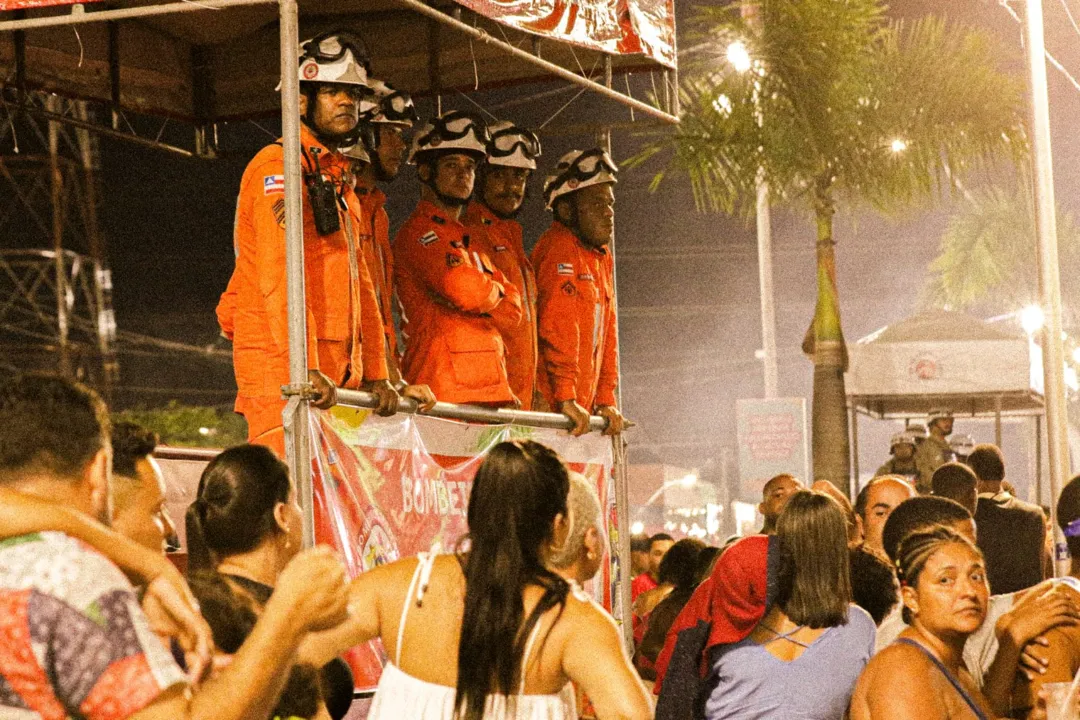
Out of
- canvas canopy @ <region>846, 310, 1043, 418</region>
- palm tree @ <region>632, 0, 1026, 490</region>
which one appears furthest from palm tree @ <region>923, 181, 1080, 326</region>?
palm tree @ <region>632, 0, 1026, 490</region>

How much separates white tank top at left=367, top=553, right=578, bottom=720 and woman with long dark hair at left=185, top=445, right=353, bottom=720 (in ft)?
0.79

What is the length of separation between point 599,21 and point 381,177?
57.9 inches

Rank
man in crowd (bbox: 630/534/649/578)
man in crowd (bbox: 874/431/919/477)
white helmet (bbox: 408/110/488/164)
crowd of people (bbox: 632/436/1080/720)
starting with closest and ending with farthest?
crowd of people (bbox: 632/436/1080/720) → white helmet (bbox: 408/110/488/164) → man in crowd (bbox: 630/534/649/578) → man in crowd (bbox: 874/431/919/477)

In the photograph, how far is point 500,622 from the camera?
3803 mm

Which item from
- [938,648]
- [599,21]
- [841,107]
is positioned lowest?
[938,648]

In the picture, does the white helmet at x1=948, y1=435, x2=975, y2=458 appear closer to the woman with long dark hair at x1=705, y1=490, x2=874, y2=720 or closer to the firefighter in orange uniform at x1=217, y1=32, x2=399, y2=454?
the firefighter in orange uniform at x1=217, y1=32, x2=399, y2=454

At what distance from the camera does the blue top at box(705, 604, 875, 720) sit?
5500 millimetres

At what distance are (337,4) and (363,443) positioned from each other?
3.62 m

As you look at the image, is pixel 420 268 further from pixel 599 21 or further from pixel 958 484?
pixel 958 484

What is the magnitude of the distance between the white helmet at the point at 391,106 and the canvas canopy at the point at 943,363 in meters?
10.6

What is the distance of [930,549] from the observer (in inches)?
191

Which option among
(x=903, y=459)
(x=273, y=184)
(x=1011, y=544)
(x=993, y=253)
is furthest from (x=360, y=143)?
(x=993, y=253)

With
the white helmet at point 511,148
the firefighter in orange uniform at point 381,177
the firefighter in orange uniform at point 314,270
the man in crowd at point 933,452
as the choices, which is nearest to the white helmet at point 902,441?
the man in crowd at point 933,452

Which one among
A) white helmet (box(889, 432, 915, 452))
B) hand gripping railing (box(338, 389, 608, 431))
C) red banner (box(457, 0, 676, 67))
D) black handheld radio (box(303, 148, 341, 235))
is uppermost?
red banner (box(457, 0, 676, 67))
